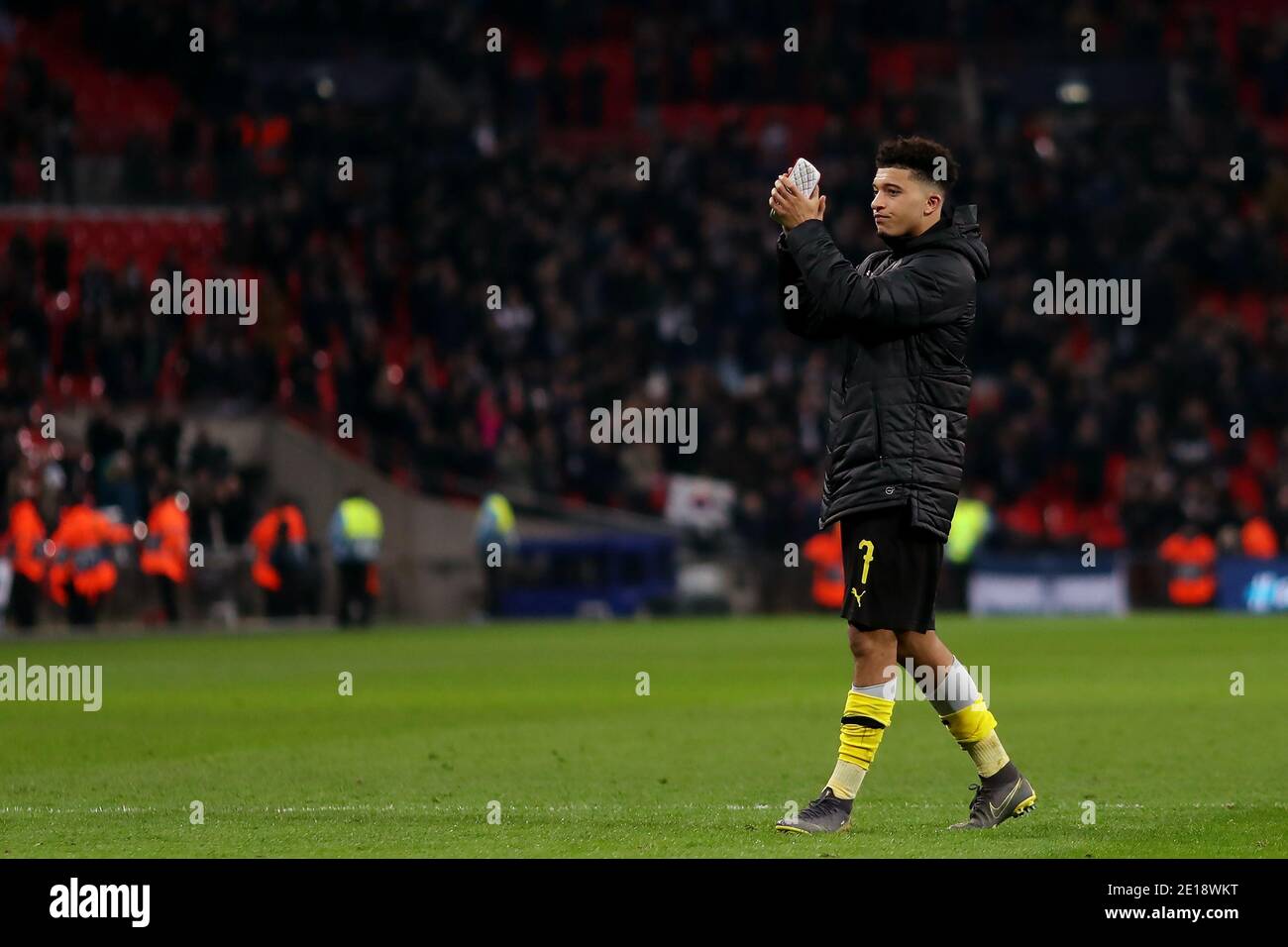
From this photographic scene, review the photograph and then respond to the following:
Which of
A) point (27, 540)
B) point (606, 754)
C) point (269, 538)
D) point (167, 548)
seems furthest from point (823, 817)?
point (269, 538)

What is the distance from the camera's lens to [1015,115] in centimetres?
4053

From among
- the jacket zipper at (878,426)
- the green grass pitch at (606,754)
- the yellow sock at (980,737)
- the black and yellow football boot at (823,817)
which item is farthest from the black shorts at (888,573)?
the green grass pitch at (606,754)

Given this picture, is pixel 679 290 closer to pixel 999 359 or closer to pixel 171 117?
pixel 999 359

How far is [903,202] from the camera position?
8.45 m

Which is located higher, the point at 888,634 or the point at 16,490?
the point at 16,490

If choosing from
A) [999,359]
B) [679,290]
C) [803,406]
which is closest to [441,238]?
[679,290]

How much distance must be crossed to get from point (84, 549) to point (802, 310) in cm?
1995

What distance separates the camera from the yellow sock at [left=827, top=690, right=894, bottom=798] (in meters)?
8.34

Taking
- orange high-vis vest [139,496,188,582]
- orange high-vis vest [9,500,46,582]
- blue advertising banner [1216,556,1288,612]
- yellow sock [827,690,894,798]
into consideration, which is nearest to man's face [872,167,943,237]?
yellow sock [827,690,894,798]

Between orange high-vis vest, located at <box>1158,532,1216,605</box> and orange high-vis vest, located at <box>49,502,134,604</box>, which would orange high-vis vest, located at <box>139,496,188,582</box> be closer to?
orange high-vis vest, located at <box>49,502,134,604</box>

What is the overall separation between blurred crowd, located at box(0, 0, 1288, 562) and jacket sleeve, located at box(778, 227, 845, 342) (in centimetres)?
2076

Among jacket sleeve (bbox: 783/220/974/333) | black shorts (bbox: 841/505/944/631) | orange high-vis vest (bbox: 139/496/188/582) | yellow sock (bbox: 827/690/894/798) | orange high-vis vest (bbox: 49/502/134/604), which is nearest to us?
jacket sleeve (bbox: 783/220/974/333)

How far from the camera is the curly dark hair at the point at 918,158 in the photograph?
8.38m
